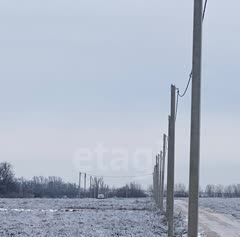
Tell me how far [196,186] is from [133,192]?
133625 mm

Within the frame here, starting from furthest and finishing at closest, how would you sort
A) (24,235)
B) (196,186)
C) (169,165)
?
(169,165), (24,235), (196,186)

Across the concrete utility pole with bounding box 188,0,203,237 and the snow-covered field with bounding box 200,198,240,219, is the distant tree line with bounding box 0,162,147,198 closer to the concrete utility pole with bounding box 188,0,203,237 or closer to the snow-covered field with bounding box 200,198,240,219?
the snow-covered field with bounding box 200,198,240,219

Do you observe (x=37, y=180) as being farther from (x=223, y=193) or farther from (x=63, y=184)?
(x=223, y=193)

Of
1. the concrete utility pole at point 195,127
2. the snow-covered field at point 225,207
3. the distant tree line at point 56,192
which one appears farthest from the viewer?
the distant tree line at point 56,192

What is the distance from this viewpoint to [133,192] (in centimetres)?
14712

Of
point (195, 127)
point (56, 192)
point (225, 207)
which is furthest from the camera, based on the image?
point (56, 192)

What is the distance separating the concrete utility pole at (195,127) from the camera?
14.2m

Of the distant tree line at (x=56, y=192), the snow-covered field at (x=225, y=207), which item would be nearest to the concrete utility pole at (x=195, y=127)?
the snow-covered field at (x=225, y=207)

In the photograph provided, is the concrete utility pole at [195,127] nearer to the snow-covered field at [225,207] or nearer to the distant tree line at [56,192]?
the snow-covered field at [225,207]

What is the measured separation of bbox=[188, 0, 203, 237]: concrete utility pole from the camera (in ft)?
46.5

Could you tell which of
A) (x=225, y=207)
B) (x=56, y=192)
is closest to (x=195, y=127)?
(x=225, y=207)

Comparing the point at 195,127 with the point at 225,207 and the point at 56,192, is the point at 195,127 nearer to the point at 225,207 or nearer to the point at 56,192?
the point at 225,207

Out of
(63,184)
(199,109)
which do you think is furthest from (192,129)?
(63,184)

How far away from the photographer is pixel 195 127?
14250 mm
